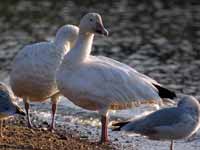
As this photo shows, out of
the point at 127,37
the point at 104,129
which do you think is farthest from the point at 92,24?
the point at 127,37

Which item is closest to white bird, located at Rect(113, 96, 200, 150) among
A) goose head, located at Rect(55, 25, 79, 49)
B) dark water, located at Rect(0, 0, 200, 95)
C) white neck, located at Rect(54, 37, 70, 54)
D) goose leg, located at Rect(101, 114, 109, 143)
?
goose leg, located at Rect(101, 114, 109, 143)

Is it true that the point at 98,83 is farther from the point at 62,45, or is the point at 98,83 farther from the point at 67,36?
the point at 67,36

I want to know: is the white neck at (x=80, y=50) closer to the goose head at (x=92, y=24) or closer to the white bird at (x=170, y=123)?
the goose head at (x=92, y=24)

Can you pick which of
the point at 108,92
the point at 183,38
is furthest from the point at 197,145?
the point at 183,38

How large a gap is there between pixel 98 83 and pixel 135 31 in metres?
12.6

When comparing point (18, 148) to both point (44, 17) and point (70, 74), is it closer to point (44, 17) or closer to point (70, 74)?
point (70, 74)

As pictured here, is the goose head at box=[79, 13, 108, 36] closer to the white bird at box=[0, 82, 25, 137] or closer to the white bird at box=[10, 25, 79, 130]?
the white bird at box=[10, 25, 79, 130]

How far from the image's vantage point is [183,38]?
22484mm

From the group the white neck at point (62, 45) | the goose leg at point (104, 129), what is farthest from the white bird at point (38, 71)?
the goose leg at point (104, 129)

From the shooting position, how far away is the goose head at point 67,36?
1256cm

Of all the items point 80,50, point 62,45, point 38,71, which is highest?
point 62,45

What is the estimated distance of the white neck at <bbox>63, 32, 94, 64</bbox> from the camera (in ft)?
37.7

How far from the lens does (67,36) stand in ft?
41.4

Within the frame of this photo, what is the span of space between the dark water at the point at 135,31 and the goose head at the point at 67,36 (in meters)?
4.25
